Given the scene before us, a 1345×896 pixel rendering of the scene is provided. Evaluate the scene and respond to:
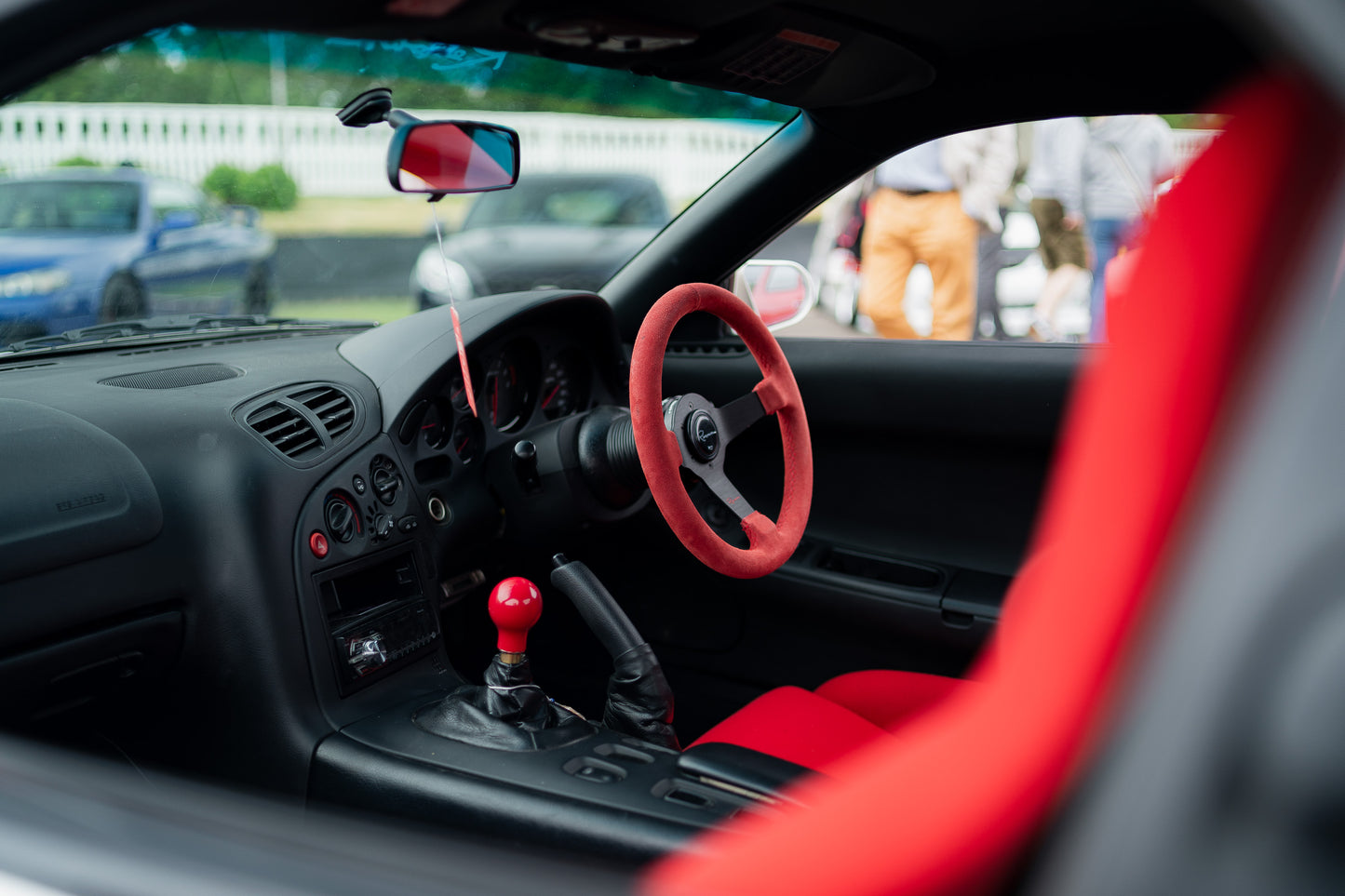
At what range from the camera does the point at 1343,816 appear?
454 millimetres

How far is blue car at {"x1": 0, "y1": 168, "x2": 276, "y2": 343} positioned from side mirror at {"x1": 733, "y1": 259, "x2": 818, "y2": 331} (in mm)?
1185

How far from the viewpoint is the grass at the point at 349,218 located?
5852 millimetres

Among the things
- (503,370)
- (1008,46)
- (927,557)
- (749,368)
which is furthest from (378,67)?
(927,557)

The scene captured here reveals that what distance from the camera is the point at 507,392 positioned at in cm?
239

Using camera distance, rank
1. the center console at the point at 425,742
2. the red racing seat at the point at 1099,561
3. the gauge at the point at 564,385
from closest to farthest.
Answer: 1. the red racing seat at the point at 1099,561
2. the center console at the point at 425,742
3. the gauge at the point at 564,385

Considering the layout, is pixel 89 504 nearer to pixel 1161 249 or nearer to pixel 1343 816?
pixel 1161 249

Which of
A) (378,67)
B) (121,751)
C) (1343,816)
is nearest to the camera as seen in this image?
(1343,816)

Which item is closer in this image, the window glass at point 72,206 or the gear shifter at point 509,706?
the gear shifter at point 509,706

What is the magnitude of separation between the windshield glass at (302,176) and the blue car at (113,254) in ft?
0.04

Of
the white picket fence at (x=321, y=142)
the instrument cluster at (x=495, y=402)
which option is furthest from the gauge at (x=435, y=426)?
the white picket fence at (x=321, y=142)

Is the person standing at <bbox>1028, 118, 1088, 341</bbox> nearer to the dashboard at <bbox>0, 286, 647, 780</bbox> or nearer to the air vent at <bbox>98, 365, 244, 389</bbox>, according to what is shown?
the dashboard at <bbox>0, 286, 647, 780</bbox>

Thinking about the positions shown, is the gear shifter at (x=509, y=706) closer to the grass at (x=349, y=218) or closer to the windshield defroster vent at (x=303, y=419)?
the windshield defroster vent at (x=303, y=419)

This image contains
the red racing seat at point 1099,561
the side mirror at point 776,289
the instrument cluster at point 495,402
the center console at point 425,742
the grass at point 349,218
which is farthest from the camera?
the grass at point 349,218

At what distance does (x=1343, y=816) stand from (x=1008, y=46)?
1.79 metres
